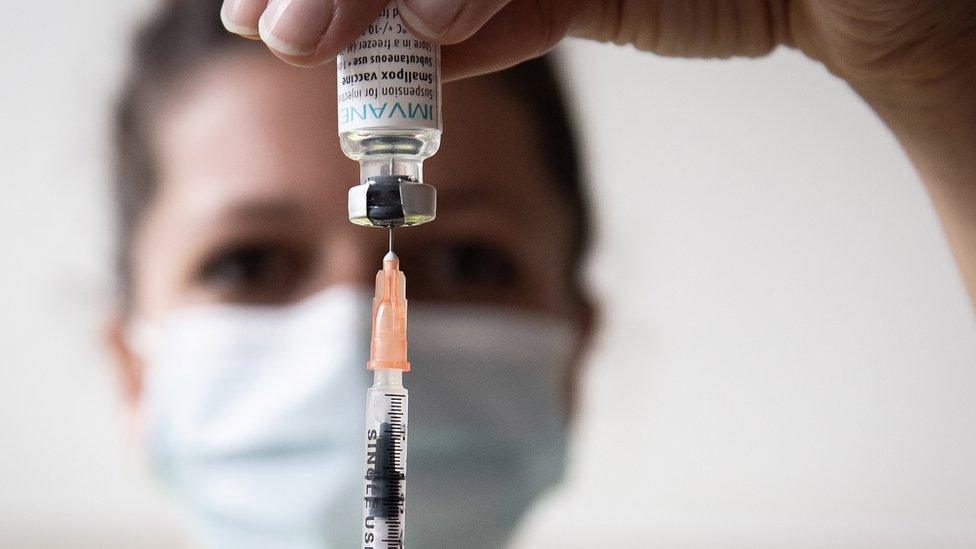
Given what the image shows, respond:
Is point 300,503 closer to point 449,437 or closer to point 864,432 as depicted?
point 449,437

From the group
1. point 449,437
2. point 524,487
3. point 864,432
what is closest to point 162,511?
point 449,437

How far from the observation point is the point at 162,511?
4.88ft

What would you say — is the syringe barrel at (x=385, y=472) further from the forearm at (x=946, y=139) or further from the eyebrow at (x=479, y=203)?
the eyebrow at (x=479, y=203)

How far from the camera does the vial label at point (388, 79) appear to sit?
70cm

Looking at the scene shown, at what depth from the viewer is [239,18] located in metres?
0.77

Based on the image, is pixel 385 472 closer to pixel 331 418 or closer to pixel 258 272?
pixel 331 418

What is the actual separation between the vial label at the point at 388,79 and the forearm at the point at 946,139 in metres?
0.50

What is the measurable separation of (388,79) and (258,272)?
829 mm

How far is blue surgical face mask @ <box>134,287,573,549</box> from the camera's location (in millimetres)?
1413

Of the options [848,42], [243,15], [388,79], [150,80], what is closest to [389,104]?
[388,79]

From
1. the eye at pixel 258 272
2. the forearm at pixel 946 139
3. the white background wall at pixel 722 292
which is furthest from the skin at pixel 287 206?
the forearm at pixel 946 139

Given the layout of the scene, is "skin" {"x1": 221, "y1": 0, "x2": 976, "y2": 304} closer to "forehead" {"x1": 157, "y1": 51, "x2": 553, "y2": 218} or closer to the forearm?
the forearm

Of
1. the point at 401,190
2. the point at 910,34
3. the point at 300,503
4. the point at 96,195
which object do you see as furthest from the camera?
the point at 96,195

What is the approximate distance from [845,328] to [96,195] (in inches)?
51.1
